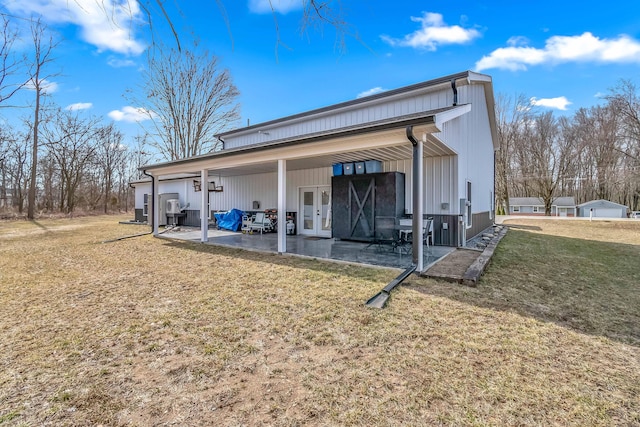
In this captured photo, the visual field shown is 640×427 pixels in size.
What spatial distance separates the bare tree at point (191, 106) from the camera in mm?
21562

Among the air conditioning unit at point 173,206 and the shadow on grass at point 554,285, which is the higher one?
the air conditioning unit at point 173,206

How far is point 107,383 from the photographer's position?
2256 mm

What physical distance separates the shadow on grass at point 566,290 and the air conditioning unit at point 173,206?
13.8 meters

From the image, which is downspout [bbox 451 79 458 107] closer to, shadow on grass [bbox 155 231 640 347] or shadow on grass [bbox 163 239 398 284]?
shadow on grass [bbox 155 231 640 347]

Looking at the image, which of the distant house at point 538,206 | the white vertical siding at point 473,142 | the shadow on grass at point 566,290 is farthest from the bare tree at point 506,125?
the shadow on grass at point 566,290

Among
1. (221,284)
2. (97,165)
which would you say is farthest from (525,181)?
(97,165)

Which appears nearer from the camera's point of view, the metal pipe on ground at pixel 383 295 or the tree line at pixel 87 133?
the metal pipe on ground at pixel 383 295

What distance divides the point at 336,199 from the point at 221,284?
530cm

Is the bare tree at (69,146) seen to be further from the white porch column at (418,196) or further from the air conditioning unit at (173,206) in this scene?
the white porch column at (418,196)

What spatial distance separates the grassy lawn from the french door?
214 inches

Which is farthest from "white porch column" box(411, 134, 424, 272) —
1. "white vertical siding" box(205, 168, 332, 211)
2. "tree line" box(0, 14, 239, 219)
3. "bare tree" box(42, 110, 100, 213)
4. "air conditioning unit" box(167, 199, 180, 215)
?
"bare tree" box(42, 110, 100, 213)

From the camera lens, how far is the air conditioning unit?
49.4 ft

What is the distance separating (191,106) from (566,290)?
24.7m

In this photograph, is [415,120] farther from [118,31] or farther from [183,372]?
[183,372]
